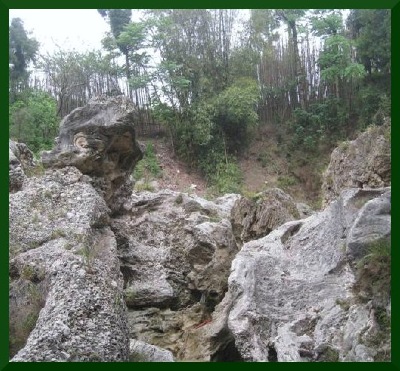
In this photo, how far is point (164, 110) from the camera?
83.0ft

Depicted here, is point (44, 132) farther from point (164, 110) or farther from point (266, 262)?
point (266, 262)

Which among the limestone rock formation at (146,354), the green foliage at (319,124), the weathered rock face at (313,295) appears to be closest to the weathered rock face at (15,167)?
the limestone rock formation at (146,354)

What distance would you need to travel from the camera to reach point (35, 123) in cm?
1983

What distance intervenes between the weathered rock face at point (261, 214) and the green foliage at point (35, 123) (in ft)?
29.6

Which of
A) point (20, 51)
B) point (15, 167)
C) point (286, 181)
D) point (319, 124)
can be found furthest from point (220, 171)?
point (15, 167)

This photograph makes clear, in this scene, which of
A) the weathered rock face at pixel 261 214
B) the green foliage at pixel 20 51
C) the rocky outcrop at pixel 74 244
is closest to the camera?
the rocky outcrop at pixel 74 244

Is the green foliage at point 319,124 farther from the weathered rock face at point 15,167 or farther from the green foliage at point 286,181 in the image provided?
the weathered rock face at point 15,167

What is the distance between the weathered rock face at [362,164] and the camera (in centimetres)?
970

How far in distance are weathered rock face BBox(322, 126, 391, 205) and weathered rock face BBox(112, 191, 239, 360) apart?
266cm

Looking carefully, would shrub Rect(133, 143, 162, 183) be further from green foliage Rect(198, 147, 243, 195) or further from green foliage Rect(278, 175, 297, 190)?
green foliage Rect(278, 175, 297, 190)

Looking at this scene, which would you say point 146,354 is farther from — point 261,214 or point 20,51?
point 20,51

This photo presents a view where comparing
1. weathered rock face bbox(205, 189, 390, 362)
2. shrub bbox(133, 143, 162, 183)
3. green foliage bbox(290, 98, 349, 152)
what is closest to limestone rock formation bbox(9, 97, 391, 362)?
weathered rock face bbox(205, 189, 390, 362)

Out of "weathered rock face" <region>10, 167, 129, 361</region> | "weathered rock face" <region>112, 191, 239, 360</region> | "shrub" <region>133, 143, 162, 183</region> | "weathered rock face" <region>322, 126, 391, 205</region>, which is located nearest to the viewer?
"weathered rock face" <region>10, 167, 129, 361</region>

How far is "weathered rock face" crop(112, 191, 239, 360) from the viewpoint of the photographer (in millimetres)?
9523
